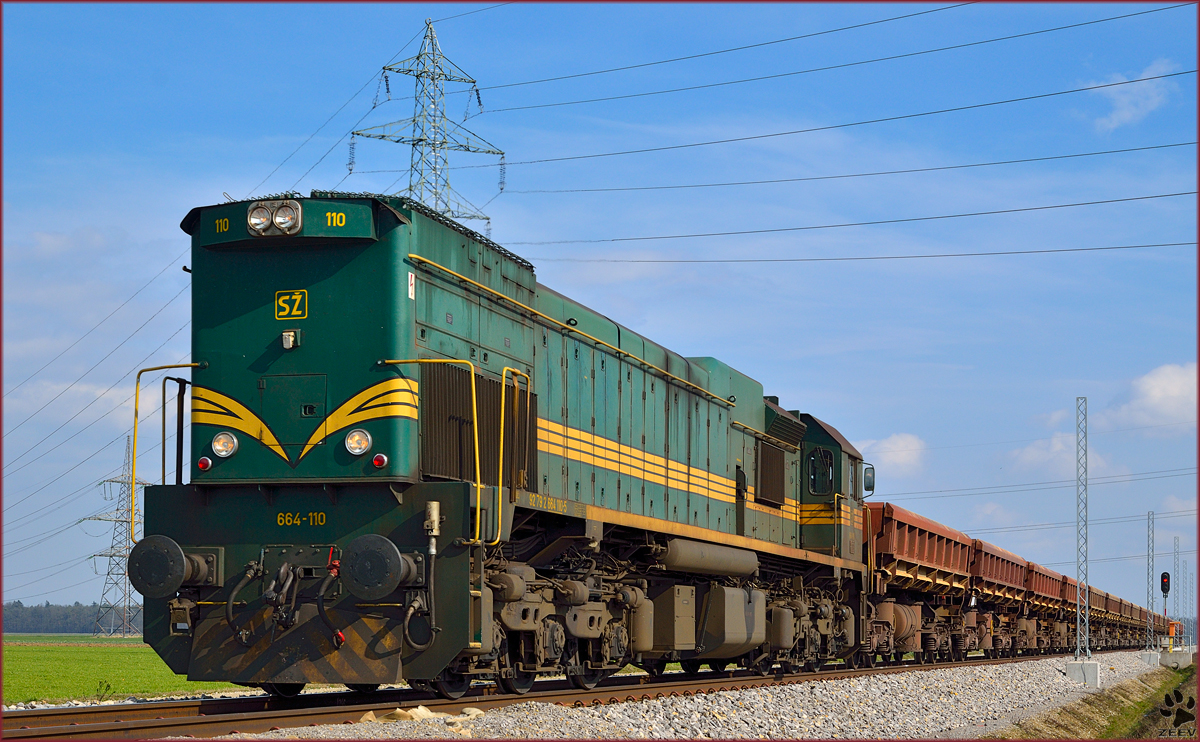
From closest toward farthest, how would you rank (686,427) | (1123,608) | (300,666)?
(300,666), (686,427), (1123,608)

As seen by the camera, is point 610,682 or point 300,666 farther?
point 610,682

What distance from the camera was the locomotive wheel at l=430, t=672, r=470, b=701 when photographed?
10.4 m

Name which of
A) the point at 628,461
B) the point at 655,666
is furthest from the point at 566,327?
the point at 655,666

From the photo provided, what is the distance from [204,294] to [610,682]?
7.18 meters

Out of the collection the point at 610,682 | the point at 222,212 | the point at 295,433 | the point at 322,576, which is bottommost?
the point at 610,682

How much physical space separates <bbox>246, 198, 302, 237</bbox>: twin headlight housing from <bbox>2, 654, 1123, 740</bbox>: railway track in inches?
160

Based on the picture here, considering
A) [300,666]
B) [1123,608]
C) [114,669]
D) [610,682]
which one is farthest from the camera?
[1123,608]

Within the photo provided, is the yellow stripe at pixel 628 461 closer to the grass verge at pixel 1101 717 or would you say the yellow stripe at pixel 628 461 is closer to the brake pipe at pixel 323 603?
the brake pipe at pixel 323 603

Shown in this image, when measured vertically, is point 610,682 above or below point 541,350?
below

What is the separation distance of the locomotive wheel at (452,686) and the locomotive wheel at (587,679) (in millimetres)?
2008

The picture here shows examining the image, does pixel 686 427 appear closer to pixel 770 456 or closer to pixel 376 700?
pixel 770 456

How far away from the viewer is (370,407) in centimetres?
997

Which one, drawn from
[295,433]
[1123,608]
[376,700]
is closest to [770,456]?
[376,700]

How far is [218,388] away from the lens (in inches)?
407
